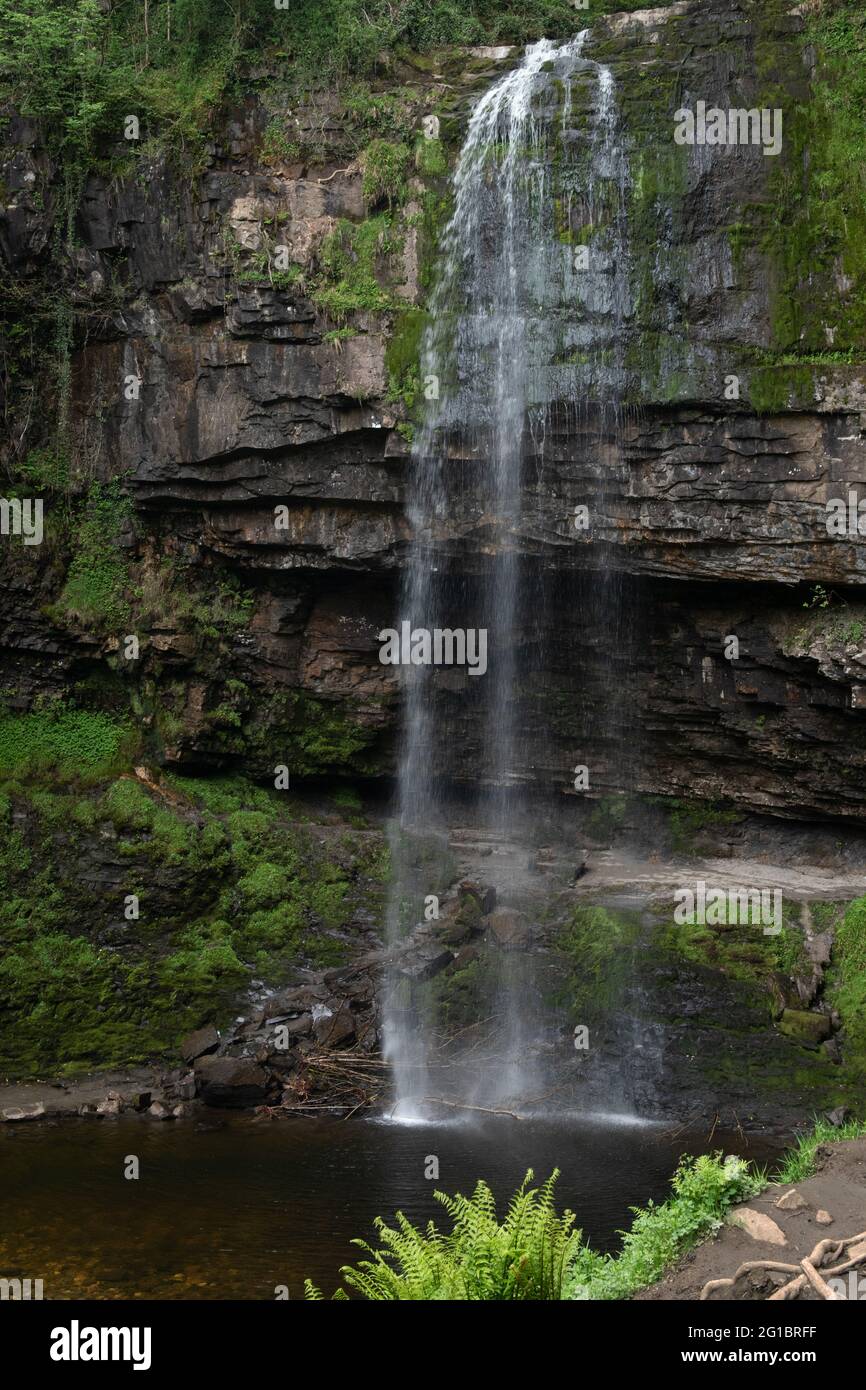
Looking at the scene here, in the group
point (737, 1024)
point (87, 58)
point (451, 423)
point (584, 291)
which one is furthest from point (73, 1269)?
point (87, 58)

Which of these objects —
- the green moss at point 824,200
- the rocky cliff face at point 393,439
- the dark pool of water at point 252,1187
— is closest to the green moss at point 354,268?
the rocky cliff face at point 393,439

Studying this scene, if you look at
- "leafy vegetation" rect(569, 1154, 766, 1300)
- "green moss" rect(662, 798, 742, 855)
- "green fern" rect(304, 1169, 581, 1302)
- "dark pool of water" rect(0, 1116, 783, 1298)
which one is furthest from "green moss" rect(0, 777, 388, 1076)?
"leafy vegetation" rect(569, 1154, 766, 1300)

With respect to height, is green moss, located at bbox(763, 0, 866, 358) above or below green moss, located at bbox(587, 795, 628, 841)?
above

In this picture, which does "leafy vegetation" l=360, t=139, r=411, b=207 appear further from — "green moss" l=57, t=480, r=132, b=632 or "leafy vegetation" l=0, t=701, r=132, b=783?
"leafy vegetation" l=0, t=701, r=132, b=783

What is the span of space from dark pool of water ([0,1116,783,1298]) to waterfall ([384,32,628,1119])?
164 cm

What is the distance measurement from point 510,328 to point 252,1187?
31.6 ft

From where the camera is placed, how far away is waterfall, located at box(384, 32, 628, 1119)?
44.7ft

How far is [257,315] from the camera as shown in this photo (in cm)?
1447

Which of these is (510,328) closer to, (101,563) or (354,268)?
(354,268)

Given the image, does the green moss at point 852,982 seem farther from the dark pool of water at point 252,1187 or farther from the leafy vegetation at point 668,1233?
the leafy vegetation at point 668,1233

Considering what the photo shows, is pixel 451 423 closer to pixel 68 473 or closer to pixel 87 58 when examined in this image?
pixel 68 473

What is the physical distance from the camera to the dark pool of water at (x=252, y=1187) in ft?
28.8

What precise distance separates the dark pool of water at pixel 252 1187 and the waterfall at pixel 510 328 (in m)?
1.64

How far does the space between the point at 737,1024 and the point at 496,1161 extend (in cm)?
344
